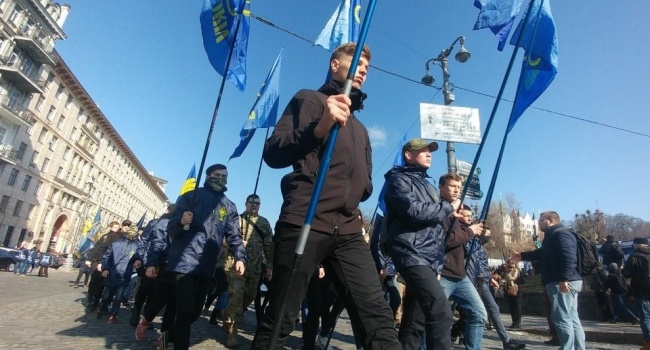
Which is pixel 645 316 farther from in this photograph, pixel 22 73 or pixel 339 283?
pixel 22 73

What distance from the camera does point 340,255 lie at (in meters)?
2.21

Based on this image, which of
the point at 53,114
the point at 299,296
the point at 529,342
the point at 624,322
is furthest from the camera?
the point at 53,114

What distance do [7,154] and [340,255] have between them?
44.3m

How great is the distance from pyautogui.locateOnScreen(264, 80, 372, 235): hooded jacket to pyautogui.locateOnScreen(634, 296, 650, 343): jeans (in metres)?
6.24

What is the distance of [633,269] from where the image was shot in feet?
22.1

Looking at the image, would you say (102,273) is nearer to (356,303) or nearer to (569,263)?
(356,303)

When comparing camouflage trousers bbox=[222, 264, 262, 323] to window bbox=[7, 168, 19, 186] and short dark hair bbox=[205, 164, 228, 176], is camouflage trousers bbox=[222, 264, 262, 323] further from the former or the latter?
window bbox=[7, 168, 19, 186]

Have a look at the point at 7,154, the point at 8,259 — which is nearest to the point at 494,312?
the point at 8,259

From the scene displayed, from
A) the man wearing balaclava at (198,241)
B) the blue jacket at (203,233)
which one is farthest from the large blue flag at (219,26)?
the blue jacket at (203,233)

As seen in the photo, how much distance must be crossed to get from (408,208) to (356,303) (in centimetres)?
130

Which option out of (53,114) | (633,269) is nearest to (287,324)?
(633,269)

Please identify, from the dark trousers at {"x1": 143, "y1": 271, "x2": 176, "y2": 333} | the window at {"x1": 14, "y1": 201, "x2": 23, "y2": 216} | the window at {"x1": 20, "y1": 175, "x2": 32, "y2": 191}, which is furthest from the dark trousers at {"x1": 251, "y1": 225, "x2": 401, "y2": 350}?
the window at {"x1": 20, "y1": 175, "x2": 32, "y2": 191}

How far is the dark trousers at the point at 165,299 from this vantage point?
167 inches

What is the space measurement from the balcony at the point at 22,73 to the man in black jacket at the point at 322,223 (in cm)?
4186
